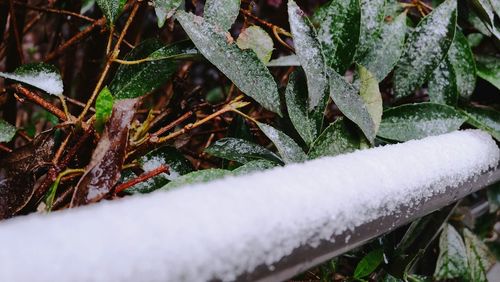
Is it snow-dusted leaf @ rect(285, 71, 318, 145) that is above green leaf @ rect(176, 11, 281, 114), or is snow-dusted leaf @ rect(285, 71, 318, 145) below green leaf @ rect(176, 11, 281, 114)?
below

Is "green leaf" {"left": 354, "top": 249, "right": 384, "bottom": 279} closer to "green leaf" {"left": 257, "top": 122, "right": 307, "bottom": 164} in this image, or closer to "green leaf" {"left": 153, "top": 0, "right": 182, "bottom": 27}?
"green leaf" {"left": 257, "top": 122, "right": 307, "bottom": 164}

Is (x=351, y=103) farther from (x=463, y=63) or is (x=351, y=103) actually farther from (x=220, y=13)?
(x=463, y=63)

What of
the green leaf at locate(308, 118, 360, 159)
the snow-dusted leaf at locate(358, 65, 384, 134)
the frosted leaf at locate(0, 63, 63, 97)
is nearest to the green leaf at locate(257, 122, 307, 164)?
the green leaf at locate(308, 118, 360, 159)

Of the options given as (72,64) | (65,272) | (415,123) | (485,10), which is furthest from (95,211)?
(72,64)

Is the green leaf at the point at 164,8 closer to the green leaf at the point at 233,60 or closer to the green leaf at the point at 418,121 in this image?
the green leaf at the point at 233,60

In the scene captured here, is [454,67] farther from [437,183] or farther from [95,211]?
[95,211]

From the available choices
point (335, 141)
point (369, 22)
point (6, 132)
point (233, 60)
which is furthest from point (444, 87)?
point (6, 132)
